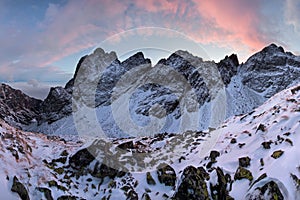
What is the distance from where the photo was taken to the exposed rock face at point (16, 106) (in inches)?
5687

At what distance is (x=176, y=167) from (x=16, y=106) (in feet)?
525

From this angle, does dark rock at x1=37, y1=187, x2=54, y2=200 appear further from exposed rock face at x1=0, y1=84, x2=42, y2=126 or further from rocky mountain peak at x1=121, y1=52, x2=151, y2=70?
exposed rock face at x1=0, y1=84, x2=42, y2=126

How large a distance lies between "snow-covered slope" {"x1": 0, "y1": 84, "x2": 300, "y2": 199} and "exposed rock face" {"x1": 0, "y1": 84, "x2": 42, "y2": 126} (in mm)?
135619

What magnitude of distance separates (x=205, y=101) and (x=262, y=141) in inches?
2808

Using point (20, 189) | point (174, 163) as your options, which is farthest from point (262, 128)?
point (20, 189)

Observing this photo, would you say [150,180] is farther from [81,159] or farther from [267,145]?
[267,145]

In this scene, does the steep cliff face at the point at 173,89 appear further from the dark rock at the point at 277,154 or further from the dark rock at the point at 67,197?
the dark rock at the point at 67,197

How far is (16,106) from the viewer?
513 feet

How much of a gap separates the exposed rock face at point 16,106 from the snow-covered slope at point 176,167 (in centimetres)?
13562

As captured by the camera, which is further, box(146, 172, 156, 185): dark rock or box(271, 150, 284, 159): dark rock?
box(146, 172, 156, 185): dark rock

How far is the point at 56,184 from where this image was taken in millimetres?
16203

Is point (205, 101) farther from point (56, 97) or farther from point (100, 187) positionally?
point (56, 97)

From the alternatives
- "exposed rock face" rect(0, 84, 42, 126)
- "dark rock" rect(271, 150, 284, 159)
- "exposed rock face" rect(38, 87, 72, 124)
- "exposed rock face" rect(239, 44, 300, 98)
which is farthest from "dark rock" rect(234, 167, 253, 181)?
"exposed rock face" rect(0, 84, 42, 126)

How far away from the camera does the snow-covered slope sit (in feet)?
44.4
